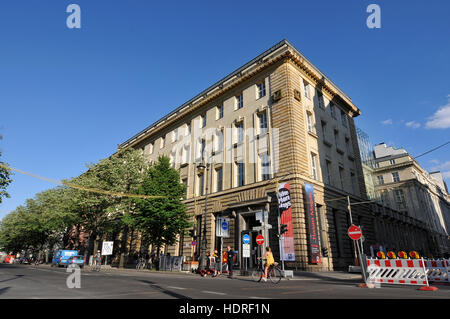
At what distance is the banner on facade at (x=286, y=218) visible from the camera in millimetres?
19531

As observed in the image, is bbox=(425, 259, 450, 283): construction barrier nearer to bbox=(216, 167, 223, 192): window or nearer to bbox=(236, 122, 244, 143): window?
bbox=(236, 122, 244, 143): window

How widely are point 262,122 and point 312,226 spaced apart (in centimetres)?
1085

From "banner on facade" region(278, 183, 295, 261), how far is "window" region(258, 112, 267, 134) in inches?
253

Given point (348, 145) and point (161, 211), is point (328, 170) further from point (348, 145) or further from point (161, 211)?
point (161, 211)

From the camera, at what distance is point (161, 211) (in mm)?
24344

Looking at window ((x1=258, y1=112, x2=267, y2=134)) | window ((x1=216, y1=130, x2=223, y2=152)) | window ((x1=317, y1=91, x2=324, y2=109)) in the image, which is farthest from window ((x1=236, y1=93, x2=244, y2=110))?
window ((x1=317, y1=91, x2=324, y2=109))

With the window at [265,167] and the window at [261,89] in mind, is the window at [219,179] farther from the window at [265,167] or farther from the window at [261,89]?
the window at [261,89]

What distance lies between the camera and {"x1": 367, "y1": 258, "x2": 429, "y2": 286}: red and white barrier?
11.2 meters

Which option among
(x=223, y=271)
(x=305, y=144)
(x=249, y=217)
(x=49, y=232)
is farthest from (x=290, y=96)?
(x=49, y=232)

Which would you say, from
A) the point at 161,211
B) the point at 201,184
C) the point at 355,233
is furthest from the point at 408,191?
the point at 161,211

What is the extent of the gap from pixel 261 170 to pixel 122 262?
1991 centimetres

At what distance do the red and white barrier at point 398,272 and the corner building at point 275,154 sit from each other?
6772 mm

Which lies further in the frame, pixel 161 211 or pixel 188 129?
pixel 188 129
